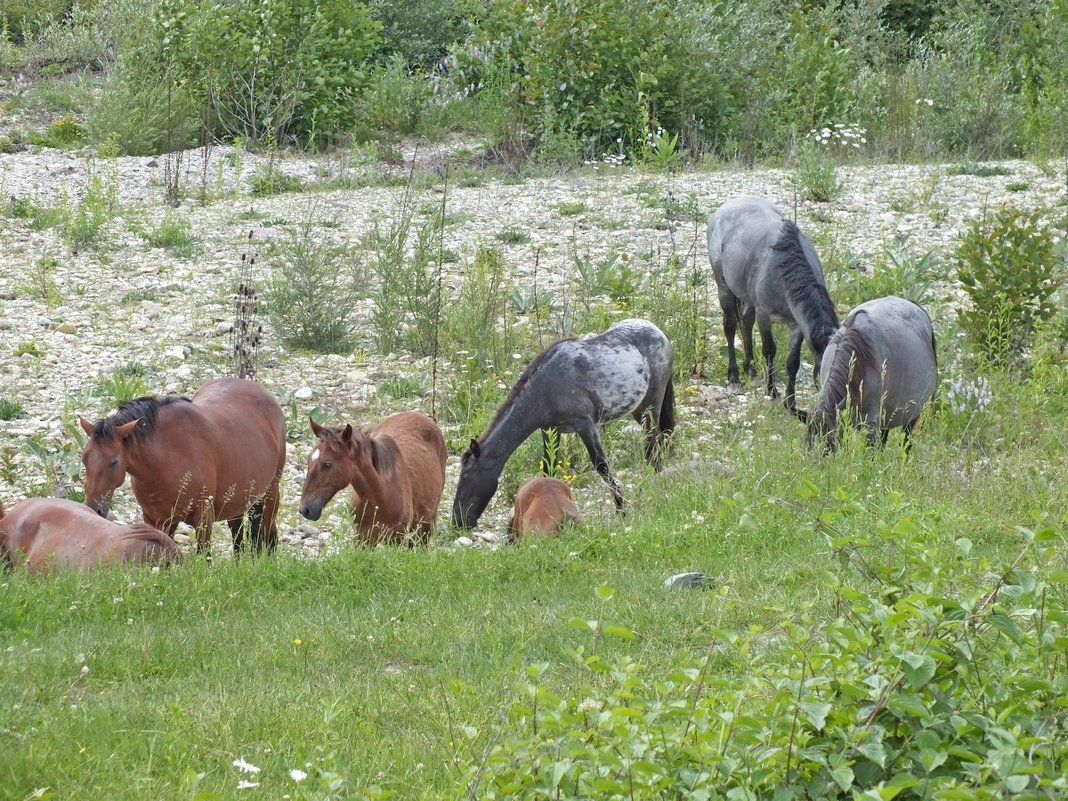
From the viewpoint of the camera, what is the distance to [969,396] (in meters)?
9.73

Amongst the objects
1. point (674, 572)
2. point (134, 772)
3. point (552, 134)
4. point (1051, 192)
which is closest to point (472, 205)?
point (552, 134)

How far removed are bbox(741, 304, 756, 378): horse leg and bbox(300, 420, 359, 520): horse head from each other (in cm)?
528

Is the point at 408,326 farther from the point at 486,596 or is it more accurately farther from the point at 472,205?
the point at 486,596

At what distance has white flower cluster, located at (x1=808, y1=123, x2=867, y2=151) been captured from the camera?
1711 cm

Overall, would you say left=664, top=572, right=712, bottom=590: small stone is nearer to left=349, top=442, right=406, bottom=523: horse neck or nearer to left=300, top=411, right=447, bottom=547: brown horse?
left=300, top=411, right=447, bottom=547: brown horse

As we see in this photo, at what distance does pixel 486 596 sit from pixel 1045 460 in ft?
14.1

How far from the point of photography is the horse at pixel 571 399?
890cm

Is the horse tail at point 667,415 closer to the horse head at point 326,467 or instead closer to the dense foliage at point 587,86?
the horse head at point 326,467

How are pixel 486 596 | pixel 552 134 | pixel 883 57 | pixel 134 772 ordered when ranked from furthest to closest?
pixel 883 57, pixel 552 134, pixel 486 596, pixel 134 772

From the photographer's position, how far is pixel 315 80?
722 inches

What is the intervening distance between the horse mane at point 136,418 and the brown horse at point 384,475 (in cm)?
97

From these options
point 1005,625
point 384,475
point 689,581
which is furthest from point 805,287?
point 1005,625

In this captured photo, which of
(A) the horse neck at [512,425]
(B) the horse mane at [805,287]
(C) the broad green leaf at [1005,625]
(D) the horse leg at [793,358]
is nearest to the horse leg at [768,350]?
(D) the horse leg at [793,358]

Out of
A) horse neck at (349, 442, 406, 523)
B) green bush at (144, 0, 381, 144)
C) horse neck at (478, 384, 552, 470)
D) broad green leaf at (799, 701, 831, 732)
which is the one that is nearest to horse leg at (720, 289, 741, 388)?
horse neck at (478, 384, 552, 470)
